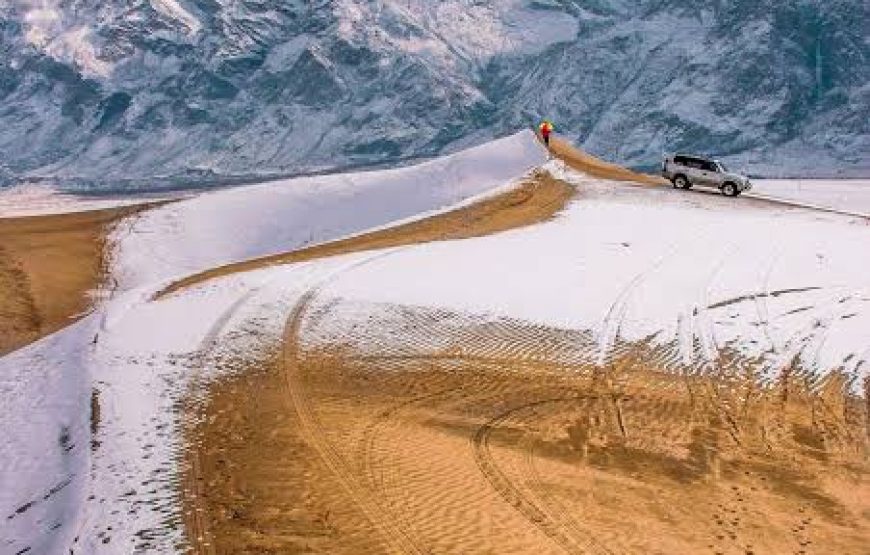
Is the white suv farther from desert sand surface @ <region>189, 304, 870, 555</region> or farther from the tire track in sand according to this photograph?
the tire track in sand

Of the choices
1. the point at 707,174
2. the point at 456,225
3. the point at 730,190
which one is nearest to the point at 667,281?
the point at 456,225

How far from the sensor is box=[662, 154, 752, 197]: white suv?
50.9m

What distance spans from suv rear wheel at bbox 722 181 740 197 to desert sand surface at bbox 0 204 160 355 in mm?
33865

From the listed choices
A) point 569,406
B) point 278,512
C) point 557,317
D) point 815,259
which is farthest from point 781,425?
point 815,259

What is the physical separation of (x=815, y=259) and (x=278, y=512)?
25.8 m

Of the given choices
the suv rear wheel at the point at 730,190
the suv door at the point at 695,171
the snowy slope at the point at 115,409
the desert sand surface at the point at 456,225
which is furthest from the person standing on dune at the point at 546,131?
the snowy slope at the point at 115,409

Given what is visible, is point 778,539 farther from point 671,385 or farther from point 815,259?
point 815,259

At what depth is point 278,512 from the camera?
14477 millimetres

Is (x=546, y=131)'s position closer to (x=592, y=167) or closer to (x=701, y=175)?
(x=592, y=167)

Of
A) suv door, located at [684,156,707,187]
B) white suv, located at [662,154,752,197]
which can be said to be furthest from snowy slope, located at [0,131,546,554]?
suv door, located at [684,156,707,187]

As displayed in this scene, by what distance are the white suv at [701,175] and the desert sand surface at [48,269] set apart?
104 ft

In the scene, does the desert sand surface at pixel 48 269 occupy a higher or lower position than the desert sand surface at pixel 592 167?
lower

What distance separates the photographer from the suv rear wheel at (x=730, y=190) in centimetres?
5091

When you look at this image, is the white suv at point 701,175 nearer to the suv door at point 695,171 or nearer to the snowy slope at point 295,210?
the suv door at point 695,171
